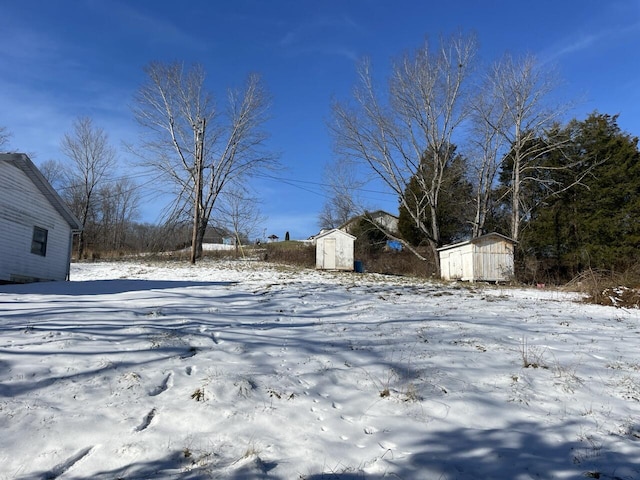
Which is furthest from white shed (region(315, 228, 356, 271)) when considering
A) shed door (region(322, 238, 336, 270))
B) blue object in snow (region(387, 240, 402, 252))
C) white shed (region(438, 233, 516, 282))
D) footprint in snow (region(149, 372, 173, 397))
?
footprint in snow (region(149, 372, 173, 397))

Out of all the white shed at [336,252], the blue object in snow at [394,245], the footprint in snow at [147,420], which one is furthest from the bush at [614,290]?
the blue object in snow at [394,245]

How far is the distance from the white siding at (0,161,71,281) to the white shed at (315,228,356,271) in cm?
1282

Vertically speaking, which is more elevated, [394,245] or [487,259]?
Result: [394,245]

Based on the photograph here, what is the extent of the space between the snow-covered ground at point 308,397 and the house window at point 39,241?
357 inches

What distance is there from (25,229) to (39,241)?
3.20 feet

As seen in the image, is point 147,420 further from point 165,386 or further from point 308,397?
point 308,397

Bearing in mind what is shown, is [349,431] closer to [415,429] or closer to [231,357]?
[415,429]

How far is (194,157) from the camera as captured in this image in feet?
99.8

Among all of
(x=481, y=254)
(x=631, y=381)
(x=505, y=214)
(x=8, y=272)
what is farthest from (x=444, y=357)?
(x=505, y=214)

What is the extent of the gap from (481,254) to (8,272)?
19.0 metres

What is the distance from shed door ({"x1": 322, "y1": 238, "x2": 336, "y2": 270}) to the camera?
79.3ft

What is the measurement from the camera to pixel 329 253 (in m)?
24.3

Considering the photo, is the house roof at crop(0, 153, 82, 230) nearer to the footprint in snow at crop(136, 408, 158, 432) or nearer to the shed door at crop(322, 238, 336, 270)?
the shed door at crop(322, 238, 336, 270)

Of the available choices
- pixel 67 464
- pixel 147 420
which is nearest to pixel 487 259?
pixel 147 420
